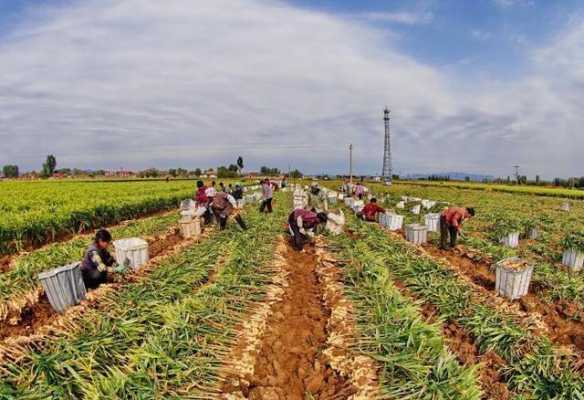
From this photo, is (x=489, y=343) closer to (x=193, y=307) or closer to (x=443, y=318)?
(x=443, y=318)

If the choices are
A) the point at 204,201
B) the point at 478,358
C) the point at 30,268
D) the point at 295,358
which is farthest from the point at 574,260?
the point at 30,268

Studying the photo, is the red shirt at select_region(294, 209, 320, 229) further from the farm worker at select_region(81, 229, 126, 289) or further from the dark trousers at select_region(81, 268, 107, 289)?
the dark trousers at select_region(81, 268, 107, 289)

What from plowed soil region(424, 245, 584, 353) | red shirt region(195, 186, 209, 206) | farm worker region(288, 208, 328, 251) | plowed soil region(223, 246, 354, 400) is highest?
red shirt region(195, 186, 209, 206)

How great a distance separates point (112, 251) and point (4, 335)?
369 centimetres

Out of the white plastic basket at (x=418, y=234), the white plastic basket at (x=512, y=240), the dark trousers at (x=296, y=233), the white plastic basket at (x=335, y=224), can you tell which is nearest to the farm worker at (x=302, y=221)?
the dark trousers at (x=296, y=233)

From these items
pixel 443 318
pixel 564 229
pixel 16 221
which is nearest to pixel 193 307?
pixel 443 318

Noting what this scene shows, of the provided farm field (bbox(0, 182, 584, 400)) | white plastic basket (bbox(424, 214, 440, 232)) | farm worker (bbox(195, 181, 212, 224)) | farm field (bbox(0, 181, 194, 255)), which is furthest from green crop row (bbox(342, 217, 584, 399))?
farm field (bbox(0, 181, 194, 255))

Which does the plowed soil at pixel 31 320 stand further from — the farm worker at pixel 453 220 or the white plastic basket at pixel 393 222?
the white plastic basket at pixel 393 222

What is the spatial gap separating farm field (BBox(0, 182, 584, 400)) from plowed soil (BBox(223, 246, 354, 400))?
1 centimetres

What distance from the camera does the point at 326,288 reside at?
5.58m

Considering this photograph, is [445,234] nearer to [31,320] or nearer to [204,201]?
[204,201]

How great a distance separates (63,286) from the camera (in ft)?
14.9

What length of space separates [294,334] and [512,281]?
3.20 meters

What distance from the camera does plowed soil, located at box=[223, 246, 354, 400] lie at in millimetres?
3260
